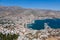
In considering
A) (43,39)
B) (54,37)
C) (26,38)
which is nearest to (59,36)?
(54,37)

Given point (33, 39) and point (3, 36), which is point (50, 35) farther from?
point (3, 36)

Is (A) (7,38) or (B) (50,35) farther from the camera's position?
(B) (50,35)

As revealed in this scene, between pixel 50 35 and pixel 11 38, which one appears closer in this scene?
pixel 11 38

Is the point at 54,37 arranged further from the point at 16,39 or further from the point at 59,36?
the point at 16,39

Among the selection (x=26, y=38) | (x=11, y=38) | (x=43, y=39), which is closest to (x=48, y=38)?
(x=43, y=39)

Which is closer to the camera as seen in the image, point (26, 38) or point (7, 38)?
point (7, 38)

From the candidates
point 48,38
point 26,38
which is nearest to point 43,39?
point 48,38

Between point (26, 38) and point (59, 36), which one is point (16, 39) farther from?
point (59, 36)
